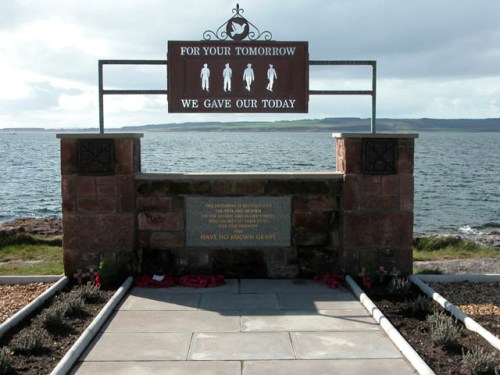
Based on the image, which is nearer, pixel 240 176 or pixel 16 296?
pixel 16 296

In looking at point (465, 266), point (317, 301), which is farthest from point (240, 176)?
point (465, 266)

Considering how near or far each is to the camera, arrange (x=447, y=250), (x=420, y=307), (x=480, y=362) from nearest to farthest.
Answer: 1. (x=480, y=362)
2. (x=420, y=307)
3. (x=447, y=250)

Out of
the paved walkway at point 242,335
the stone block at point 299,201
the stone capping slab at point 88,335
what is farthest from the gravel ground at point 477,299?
the stone capping slab at point 88,335

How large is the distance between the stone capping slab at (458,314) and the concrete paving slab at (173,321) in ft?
8.55

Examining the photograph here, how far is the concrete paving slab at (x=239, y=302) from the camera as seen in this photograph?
→ 7.98 meters

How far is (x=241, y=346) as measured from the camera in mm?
6543

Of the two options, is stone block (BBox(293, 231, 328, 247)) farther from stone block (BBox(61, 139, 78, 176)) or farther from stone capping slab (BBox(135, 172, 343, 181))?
stone block (BBox(61, 139, 78, 176))

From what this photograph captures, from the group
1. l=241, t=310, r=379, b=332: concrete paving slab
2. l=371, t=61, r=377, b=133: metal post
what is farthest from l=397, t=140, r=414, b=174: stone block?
l=241, t=310, r=379, b=332: concrete paving slab

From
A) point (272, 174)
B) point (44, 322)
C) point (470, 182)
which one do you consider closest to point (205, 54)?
point (272, 174)

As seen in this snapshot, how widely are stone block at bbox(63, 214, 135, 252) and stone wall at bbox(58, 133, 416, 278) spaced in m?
0.01

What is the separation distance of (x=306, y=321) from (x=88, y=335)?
97.3 inches

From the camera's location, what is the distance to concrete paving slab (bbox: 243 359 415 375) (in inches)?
231

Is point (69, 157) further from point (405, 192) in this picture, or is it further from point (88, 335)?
point (405, 192)

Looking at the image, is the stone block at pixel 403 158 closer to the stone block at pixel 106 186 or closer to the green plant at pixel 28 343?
the stone block at pixel 106 186
